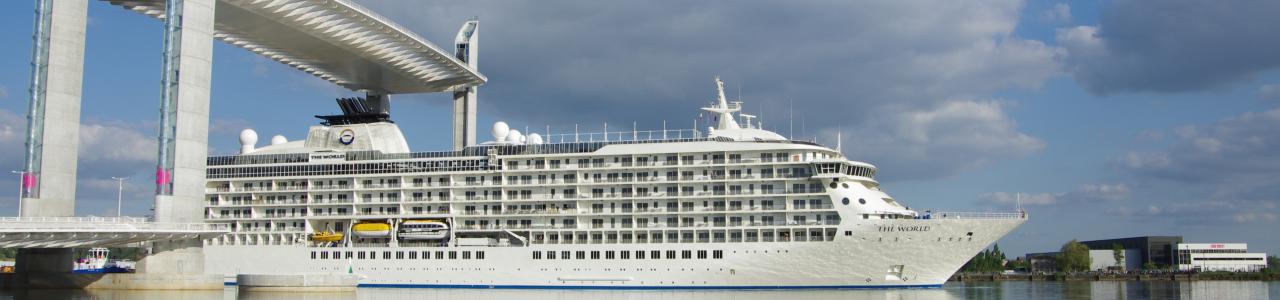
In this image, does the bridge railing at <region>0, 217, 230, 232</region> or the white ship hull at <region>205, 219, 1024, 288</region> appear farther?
the white ship hull at <region>205, 219, 1024, 288</region>

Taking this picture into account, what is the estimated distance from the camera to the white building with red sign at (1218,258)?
111 m

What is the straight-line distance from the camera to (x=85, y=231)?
4100cm

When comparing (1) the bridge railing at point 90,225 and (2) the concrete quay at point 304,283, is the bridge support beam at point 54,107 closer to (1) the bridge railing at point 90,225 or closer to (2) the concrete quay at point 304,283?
(1) the bridge railing at point 90,225

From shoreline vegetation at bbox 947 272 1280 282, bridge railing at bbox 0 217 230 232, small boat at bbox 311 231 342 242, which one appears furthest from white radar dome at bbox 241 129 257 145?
shoreline vegetation at bbox 947 272 1280 282

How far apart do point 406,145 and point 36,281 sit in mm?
20394

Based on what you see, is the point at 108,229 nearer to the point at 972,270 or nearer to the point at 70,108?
the point at 70,108

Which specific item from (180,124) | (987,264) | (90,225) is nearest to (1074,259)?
(987,264)

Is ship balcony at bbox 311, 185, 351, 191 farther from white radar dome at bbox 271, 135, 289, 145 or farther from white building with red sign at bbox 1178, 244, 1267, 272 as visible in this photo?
white building with red sign at bbox 1178, 244, 1267, 272

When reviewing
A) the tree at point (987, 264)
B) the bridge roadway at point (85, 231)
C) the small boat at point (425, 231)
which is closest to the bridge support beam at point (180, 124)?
the bridge roadway at point (85, 231)

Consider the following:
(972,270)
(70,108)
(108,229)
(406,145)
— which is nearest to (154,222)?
(108,229)

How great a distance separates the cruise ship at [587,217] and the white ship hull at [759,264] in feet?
0.21

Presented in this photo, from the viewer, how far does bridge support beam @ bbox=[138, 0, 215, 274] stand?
4609 centimetres

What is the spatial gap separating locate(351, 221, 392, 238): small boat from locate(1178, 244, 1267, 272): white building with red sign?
88.6m

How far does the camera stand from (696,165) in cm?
4997
